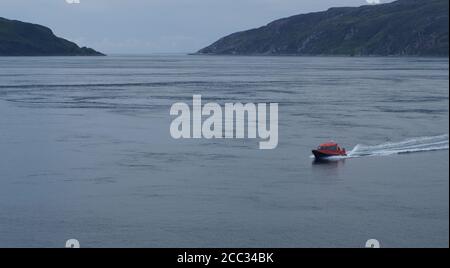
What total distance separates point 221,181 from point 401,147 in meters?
15.3

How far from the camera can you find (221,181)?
40031 millimetres

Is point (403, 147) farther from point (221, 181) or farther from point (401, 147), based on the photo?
point (221, 181)

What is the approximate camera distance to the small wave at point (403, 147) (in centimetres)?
4894

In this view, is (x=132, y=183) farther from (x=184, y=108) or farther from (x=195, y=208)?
(x=184, y=108)

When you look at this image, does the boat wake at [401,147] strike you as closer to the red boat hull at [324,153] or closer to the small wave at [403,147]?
the small wave at [403,147]

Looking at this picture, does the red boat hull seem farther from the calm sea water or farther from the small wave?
the small wave

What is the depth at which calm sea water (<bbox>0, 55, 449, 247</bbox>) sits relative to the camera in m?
30.1

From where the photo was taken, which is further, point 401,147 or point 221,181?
point 401,147

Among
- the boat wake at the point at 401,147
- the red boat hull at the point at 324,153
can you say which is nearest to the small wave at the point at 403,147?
the boat wake at the point at 401,147

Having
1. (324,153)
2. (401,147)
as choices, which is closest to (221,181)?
(324,153)

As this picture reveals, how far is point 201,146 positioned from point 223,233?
22.8 metres

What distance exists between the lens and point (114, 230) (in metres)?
30.6

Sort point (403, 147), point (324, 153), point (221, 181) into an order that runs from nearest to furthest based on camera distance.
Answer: point (221, 181), point (324, 153), point (403, 147)
